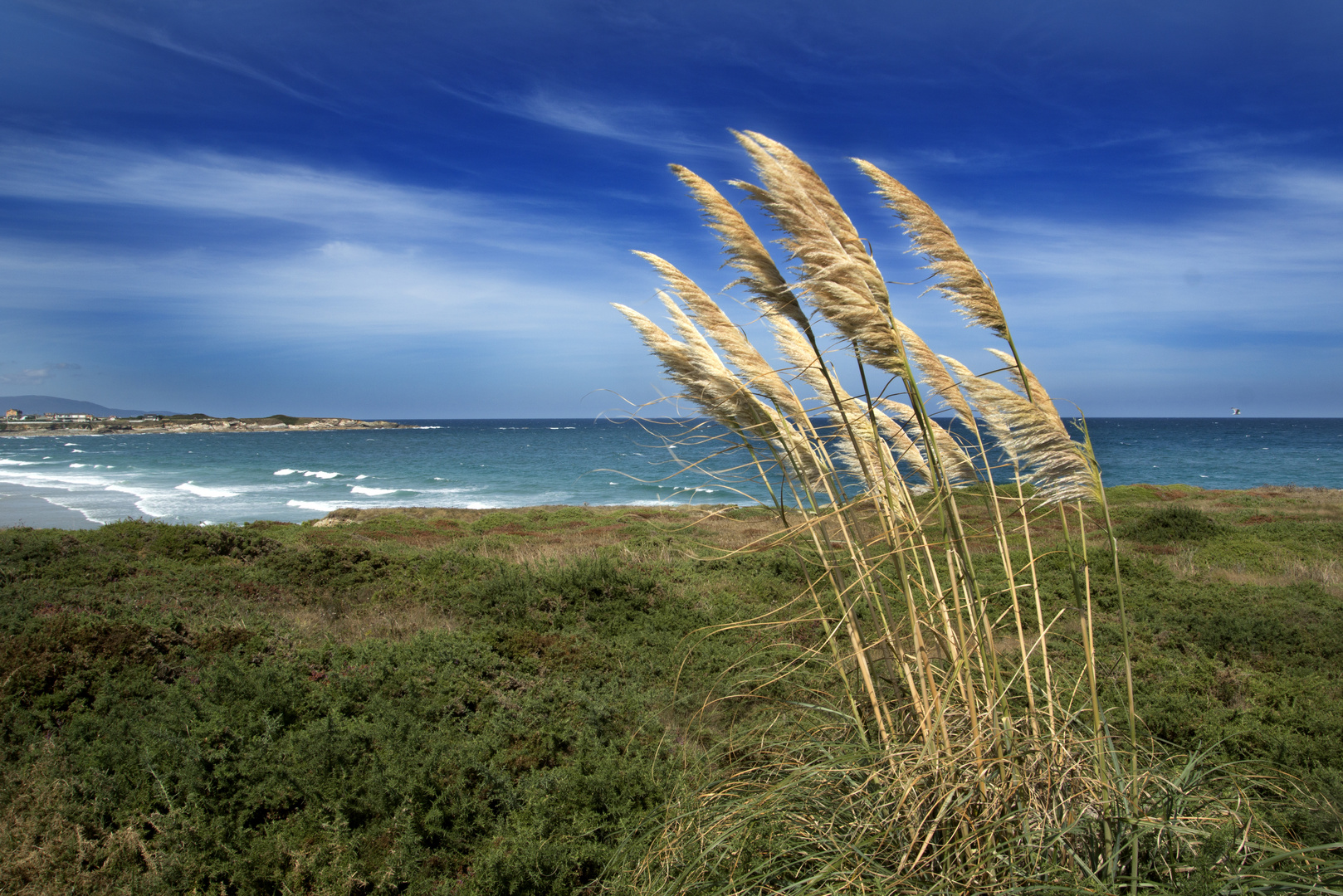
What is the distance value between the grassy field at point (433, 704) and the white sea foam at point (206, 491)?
92.9ft

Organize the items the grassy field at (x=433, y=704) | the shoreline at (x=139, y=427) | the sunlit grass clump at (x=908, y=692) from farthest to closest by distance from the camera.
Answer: the shoreline at (x=139, y=427)
the grassy field at (x=433, y=704)
the sunlit grass clump at (x=908, y=692)

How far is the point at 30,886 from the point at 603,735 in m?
2.62

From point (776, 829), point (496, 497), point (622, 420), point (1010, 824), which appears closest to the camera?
point (1010, 824)

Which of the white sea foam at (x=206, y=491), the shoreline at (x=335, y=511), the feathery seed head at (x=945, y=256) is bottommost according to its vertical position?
the white sea foam at (x=206, y=491)

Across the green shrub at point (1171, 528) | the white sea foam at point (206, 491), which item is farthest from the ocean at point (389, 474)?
the green shrub at point (1171, 528)

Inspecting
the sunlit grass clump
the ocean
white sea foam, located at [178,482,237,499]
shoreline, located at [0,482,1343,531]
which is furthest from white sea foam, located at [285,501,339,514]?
the sunlit grass clump

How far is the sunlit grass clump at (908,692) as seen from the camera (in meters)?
1.92

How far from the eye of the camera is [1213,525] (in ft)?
44.1

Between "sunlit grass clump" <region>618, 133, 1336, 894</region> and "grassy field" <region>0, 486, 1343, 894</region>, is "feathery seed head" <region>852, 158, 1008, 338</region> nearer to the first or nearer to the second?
"sunlit grass clump" <region>618, 133, 1336, 894</region>

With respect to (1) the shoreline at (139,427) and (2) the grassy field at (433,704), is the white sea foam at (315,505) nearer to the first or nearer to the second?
(2) the grassy field at (433,704)

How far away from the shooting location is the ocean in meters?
25.7

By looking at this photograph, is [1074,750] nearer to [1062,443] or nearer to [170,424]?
[1062,443]

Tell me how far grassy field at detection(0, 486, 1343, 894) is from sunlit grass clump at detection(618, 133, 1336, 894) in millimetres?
344

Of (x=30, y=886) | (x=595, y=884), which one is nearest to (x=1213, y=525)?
(x=595, y=884)
